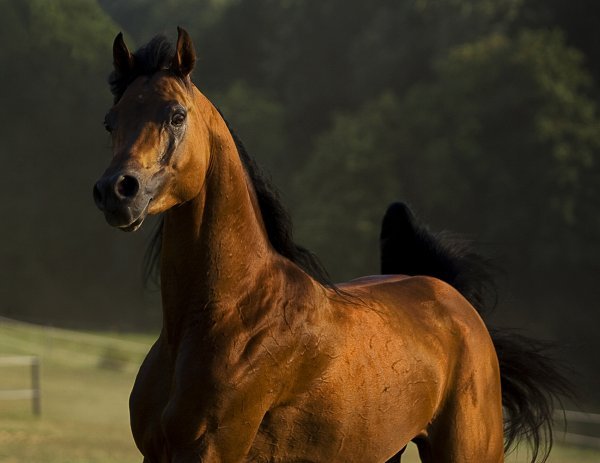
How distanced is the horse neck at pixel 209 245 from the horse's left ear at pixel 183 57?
13 centimetres

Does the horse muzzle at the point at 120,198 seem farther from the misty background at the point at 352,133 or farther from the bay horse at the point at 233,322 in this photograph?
the misty background at the point at 352,133

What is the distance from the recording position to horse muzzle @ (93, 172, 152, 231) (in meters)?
3.39

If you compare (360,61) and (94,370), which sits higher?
(360,61)

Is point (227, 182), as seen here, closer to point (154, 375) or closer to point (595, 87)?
point (154, 375)

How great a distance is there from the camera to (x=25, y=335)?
3088 centimetres

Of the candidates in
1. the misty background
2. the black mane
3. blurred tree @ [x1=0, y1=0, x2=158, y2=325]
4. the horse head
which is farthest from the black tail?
blurred tree @ [x1=0, y1=0, x2=158, y2=325]

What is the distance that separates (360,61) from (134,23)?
15.9 metres

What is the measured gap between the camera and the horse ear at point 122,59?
3.88 m

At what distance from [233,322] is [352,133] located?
1046 inches

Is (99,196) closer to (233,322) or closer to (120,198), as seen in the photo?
(120,198)

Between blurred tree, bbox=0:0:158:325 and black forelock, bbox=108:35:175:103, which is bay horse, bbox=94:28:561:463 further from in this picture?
blurred tree, bbox=0:0:158:325

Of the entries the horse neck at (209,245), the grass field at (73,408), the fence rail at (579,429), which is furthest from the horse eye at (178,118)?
the fence rail at (579,429)

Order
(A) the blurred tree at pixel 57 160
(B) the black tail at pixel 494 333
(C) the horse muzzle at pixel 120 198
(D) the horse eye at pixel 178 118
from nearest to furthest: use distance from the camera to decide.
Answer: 1. (C) the horse muzzle at pixel 120 198
2. (D) the horse eye at pixel 178 118
3. (B) the black tail at pixel 494 333
4. (A) the blurred tree at pixel 57 160

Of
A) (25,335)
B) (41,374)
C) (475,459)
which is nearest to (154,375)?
(475,459)
